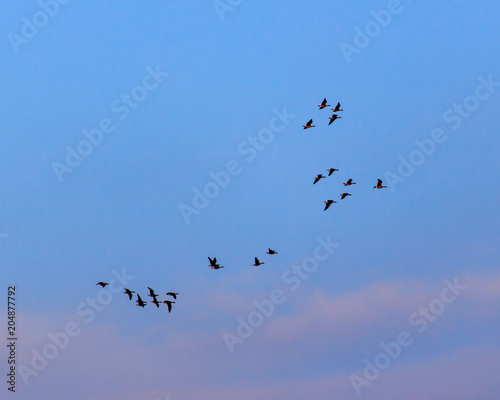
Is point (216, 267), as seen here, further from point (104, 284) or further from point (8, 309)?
point (8, 309)

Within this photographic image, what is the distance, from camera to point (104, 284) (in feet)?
520

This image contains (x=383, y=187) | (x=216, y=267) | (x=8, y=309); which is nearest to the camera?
(x=8, y=309)

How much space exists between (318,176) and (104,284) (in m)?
35.8

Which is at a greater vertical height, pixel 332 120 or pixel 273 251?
pixel 332 120

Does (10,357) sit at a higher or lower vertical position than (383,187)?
lower

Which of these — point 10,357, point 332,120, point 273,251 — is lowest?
point 10,357

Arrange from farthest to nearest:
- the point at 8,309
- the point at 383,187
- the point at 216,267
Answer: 1. the point at 383,187
2. the point at 216,267
3. the point at 8,309

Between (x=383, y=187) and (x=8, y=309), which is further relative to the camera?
(x=383, y=187)

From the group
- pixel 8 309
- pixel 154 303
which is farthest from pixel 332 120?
pixel 8 309

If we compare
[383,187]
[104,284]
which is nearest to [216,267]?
[104,284]

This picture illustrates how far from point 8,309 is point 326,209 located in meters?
49.6

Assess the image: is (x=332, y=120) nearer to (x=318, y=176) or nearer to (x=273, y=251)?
(x=318, y=176)

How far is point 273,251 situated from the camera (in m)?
155

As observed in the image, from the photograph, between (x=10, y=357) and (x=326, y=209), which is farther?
(x=326, y=209)
